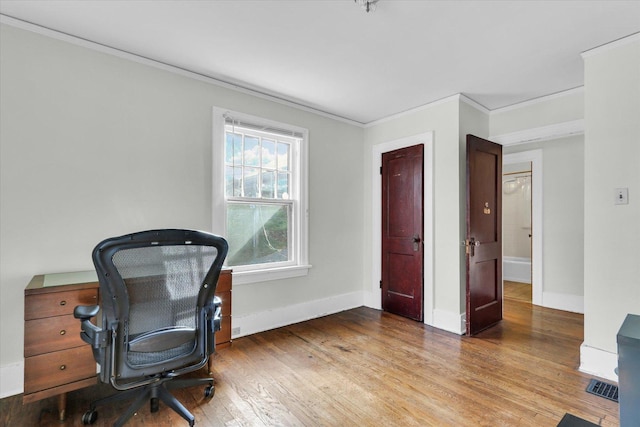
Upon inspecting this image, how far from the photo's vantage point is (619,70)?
233 centimetres

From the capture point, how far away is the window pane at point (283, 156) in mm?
3541

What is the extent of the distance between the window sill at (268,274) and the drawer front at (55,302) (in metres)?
1.28

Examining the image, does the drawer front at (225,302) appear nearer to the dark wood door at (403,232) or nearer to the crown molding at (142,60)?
the crown molding at (142,60)

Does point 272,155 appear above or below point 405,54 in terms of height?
below

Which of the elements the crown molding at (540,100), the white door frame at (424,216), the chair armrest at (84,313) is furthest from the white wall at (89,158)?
the crown molding at (540,100)

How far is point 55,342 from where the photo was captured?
1.85m

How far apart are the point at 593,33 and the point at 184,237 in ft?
10.1

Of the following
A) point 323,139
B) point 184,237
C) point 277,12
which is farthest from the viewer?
point 323,139

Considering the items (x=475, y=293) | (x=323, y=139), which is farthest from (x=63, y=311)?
(x=475, y=293)

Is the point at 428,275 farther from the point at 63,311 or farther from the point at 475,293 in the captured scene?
the point at 63,311

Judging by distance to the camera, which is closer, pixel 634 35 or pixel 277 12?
pixel 277 12

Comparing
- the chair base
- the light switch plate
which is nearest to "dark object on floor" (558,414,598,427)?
the chair base

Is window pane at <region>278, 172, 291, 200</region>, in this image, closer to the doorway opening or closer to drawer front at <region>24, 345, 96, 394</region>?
drawer front at <region>24, 345, 96, 394</region>

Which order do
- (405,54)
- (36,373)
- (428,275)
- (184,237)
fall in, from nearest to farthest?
(184,237) < (36,373) < (405,54) < (428,275)
